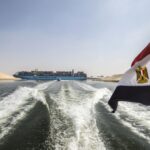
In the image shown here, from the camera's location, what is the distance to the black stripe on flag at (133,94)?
4.81 m

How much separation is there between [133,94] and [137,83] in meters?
0.28

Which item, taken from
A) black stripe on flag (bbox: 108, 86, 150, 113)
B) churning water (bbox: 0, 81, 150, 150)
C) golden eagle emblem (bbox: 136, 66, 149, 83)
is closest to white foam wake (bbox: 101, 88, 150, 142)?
churning water (bbox: 0, 81, 150, 150)

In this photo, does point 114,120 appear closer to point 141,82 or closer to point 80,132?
point 80,132

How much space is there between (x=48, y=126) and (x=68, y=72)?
423ft

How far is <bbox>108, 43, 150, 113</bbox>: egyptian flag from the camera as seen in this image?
4.69 meters

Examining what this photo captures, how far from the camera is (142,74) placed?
4.75m

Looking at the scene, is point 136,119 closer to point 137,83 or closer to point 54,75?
point 137,83

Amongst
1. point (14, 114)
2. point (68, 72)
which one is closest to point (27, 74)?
point (68, 72)

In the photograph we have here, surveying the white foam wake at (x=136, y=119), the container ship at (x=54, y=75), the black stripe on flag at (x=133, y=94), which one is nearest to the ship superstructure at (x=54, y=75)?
the container ship at (x=54, y=75)

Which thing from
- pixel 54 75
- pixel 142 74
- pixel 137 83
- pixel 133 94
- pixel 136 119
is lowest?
pixel 136 119

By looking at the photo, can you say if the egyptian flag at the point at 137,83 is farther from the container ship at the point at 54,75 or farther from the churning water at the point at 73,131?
the container ship at the point at 54,75

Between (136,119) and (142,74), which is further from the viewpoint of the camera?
(136,119)

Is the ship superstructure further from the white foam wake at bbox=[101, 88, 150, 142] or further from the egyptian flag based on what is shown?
the egyptian flag

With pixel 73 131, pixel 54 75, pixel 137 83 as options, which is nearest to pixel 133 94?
pixel 137 83
